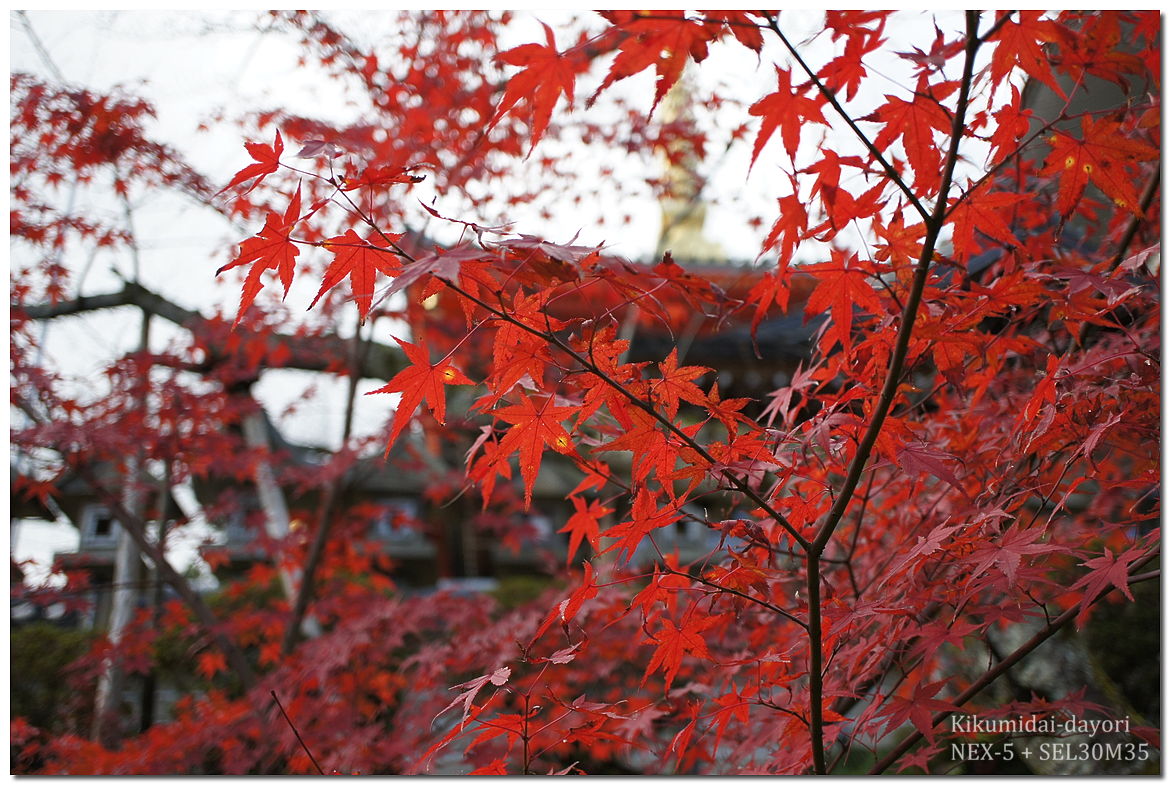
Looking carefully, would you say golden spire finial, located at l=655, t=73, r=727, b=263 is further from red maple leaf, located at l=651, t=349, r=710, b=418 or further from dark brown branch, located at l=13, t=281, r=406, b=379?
red maple leaf, located at l=651, t=349, r=710, b=418

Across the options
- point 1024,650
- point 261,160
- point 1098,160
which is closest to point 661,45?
point 261,160

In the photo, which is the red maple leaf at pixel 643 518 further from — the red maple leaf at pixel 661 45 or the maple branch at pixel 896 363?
the red maple leaf at pixel 661 45

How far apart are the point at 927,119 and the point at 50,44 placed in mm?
3224

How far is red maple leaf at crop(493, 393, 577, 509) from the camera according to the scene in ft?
2.84

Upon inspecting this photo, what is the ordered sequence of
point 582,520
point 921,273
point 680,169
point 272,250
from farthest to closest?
point 680,169 → point 582,520 → point 272,250 → point 921,273

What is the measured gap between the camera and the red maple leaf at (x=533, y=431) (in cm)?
87

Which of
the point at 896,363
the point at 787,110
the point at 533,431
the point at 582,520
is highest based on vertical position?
the point at 787,110

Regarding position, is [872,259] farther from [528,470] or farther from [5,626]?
[5,626]

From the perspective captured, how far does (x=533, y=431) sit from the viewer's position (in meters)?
0.88

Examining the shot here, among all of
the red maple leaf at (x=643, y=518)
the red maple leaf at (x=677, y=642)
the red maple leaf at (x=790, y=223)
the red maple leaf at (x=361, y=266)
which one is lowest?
the red maple leaf at (x=677, y=642)

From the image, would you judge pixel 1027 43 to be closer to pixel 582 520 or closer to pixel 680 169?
pixel 582 520

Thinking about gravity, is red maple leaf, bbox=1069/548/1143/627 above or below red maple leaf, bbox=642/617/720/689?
above

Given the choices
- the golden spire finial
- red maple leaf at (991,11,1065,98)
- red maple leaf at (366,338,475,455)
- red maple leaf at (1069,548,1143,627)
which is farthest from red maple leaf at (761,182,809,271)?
the golden spire finial

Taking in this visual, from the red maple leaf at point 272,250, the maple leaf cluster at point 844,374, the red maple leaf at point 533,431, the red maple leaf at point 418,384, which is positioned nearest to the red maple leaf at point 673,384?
the maple leaf cluster at point 844,374
